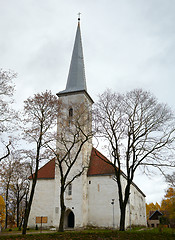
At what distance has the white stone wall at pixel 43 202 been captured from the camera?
30094 mm

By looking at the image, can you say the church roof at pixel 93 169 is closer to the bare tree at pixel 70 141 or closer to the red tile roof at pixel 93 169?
the red tile roof at pixel 93 169

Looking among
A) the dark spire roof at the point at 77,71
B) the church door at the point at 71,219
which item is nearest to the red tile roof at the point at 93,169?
the church door at the point at 71,219

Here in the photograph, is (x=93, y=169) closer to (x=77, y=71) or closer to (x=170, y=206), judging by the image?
(x=77, y=71)

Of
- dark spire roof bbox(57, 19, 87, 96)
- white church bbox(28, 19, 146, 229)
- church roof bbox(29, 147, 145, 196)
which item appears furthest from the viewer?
dark spire roof bbox(57, 19, 87, 96)

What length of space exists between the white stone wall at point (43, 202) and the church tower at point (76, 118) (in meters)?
2.17

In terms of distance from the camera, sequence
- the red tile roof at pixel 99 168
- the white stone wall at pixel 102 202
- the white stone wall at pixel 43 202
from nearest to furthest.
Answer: the white stone wall at pixel 102 202, the white stone wall at pixel 43 202, the red tile roof at pixel 99 168

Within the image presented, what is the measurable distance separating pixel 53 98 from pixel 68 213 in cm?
1620

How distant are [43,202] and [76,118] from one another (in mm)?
12858

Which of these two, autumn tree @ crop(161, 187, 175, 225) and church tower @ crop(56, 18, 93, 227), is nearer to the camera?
church tower @ crop(56, 18, 93, 227)

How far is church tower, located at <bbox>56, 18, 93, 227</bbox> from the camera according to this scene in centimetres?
2800

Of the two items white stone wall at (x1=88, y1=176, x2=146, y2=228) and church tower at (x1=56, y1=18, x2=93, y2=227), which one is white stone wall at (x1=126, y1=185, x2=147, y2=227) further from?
church tower at (x1=56, y1=18, x2=93, y2=227)

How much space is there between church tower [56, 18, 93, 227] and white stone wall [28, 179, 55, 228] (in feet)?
7.12

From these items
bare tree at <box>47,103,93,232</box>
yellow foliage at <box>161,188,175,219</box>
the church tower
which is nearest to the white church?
the church tower

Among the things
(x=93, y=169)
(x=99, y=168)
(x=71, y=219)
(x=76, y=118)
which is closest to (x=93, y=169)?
(x=93, y=169)
